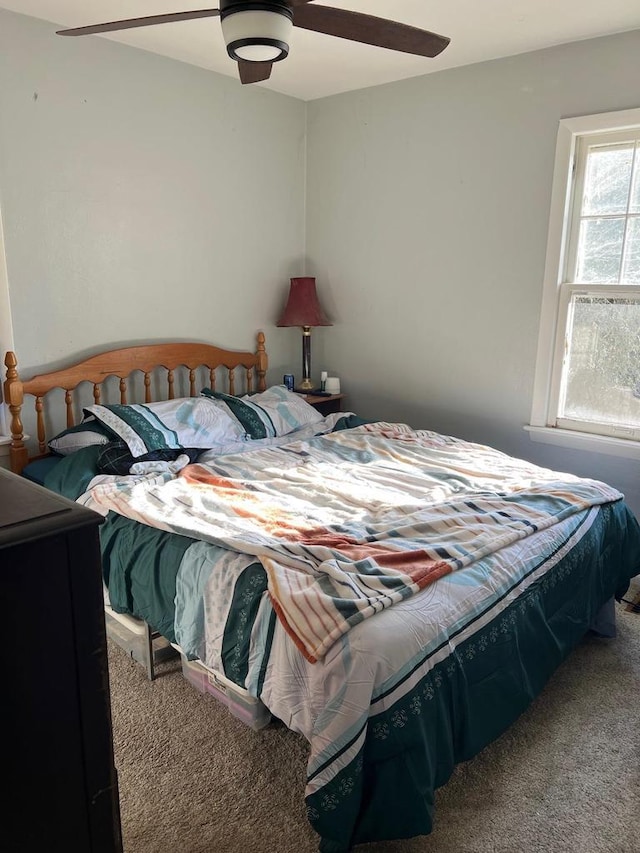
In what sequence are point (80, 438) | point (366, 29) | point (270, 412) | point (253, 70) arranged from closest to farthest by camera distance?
1. point (366, 29)
2. point (253, 70)
3. point (80, 438)
4. point (270, 412)

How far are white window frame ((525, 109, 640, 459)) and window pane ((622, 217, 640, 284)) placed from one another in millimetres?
85

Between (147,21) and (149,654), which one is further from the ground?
(147,21)

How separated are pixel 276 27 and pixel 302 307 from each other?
7.14 feet

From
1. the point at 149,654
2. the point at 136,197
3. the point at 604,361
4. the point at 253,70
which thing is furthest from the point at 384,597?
the point at 136,197

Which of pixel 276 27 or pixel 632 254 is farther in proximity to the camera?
pixel 632 254

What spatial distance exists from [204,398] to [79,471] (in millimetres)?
823

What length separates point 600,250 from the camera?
300cm

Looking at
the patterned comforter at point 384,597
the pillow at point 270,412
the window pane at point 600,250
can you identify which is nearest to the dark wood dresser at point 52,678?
the patterned comforter at point 384,597

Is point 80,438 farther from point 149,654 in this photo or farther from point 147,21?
point 147,21

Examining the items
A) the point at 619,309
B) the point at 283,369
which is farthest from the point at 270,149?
the point at 619,309

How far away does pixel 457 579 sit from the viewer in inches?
67.7

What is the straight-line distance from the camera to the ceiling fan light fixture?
5.32ft

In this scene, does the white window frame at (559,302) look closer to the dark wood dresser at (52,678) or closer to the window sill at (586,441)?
the window sill at (586,441)

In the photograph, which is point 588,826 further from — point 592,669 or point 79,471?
point 79,471
